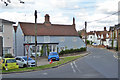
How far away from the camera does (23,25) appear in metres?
44.0

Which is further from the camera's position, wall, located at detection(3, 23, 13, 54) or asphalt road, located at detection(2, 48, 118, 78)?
wall, located at detection(3, 23, 13, 54)

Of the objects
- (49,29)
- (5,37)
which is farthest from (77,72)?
(49,29)

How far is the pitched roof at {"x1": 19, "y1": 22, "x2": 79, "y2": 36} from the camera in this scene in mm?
43188

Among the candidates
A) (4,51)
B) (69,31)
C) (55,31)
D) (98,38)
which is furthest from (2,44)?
(98,38)

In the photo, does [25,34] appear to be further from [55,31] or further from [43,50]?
[55,31]

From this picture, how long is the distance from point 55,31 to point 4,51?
683 inches

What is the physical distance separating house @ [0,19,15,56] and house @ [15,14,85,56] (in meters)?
5.64

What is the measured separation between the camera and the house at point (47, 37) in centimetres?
4119

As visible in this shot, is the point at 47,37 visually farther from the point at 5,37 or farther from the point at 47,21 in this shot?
the point at 5,37

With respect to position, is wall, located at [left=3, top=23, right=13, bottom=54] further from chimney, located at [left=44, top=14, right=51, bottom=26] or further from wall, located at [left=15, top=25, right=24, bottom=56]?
chimney, located at [left=44, top=14, right=51, bottom=26]

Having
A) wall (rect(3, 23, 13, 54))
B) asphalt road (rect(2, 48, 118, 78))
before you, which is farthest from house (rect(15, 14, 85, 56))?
asphalt road (rect(2, 48, 118, 78))

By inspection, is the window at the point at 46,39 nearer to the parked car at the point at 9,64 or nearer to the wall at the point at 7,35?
the wall at the point at 7,35

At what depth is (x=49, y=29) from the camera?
47344mm

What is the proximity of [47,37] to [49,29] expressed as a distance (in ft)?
10.2
